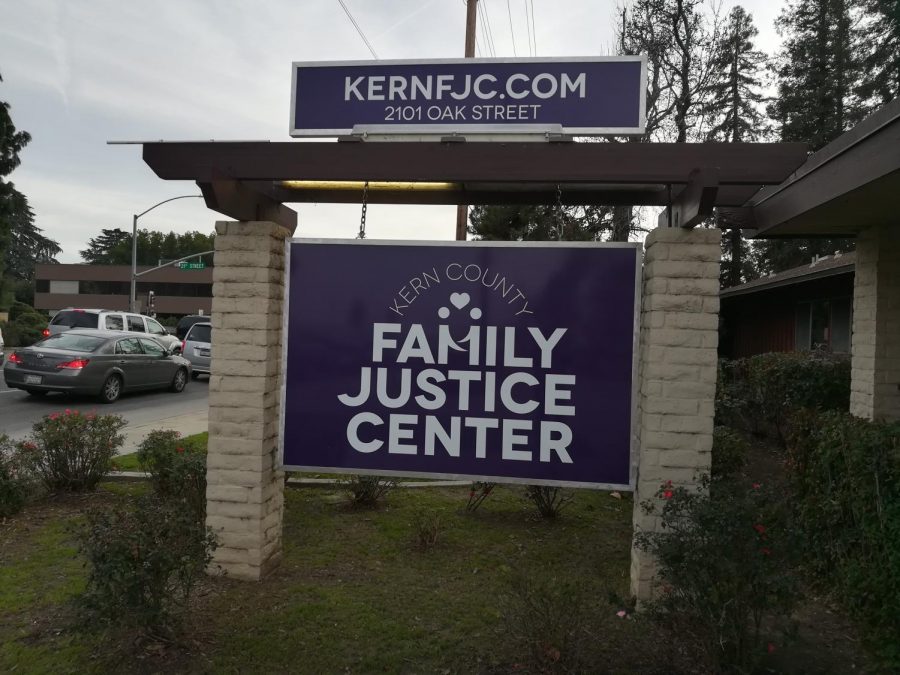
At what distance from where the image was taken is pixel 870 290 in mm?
6582

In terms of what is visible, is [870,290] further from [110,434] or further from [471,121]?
[110,434]

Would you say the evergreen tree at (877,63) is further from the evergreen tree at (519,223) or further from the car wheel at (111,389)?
the car wheel at (111,389)

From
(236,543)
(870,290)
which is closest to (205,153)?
(236,543)

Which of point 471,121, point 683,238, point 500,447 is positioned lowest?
point 500,447

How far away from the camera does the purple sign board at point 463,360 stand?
407cm

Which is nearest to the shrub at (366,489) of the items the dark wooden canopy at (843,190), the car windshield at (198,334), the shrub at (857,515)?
the shrub at (857,515)

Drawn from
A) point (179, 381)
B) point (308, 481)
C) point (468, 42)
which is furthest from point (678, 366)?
point (179, 381)

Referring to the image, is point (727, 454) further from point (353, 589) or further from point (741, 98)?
point (741, 98)

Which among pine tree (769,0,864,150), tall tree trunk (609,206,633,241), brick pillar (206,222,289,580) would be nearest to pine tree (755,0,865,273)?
pine tree (769,0,864,150)

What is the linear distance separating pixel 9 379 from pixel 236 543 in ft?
36.4

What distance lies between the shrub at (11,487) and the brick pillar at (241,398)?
248 cm

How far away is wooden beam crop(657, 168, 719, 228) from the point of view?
353 cm

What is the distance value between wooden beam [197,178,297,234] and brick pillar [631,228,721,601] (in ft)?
8.62

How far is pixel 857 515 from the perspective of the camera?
3764 mm
